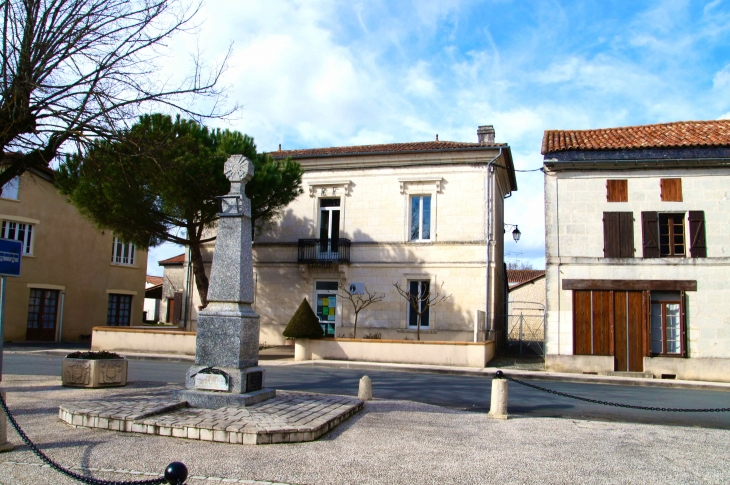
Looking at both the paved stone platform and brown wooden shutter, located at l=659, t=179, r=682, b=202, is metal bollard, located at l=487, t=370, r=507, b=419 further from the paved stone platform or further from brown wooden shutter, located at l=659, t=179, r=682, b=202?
brown wooden shutter, located at l=659, t=179, r=682, b=202

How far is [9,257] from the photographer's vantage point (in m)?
6.84

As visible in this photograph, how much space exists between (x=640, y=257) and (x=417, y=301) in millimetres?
7903

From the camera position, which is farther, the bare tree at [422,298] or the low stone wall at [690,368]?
the bare tree at [422,298]

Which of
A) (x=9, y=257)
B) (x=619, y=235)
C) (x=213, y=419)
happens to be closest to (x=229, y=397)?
(x=213, y=419)

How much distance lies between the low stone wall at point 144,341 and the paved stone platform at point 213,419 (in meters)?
11.7

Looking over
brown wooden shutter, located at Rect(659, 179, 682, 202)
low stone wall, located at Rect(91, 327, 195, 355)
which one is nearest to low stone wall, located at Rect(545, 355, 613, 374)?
brown wooden shutter, located at Rect(659, 179, 682, 202)

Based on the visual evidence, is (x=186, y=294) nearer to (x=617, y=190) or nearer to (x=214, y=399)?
(x=617, y=190)

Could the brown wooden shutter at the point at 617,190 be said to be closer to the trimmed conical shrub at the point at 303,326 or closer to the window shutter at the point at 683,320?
the window shutter at the point at 683,320

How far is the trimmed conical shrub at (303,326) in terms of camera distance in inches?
738

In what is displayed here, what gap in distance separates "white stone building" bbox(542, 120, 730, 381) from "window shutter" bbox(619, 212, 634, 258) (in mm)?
31

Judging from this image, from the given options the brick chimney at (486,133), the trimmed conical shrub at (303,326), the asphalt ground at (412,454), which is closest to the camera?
the asphalt ground at (412,454)

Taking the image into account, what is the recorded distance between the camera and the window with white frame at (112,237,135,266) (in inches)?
1154

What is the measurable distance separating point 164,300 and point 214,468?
3635 centimetres

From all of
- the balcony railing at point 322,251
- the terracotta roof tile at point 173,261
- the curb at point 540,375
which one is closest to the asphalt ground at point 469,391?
the curb at point 540,375
